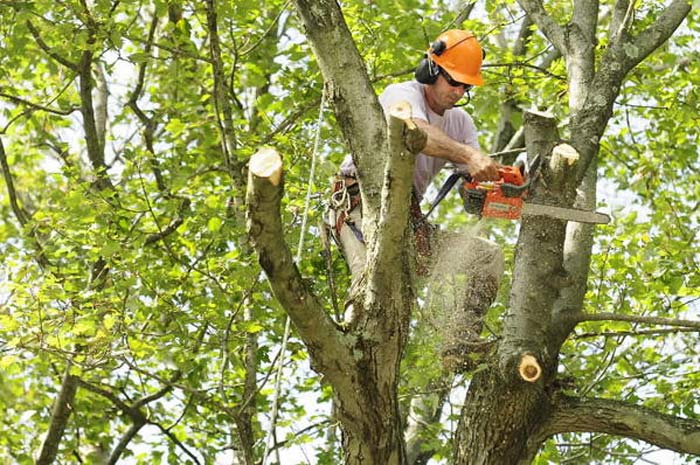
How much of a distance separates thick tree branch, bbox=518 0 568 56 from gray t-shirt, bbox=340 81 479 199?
59cm

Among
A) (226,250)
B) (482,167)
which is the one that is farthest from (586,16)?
(226,250)

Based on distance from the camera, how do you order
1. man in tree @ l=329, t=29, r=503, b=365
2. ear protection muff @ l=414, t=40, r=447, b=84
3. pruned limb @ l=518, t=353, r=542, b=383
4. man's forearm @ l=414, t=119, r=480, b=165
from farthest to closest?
ear protection muff @ l=414, t=40, r=447, b=84, man in tree @ l=329, t=29, r=503, b=365, man's forearm @ l=414, t=119, r=480, b=165, pruned limb @ l=518, t=353, r=542, b=383

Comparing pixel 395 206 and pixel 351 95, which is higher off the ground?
pixel 351 95

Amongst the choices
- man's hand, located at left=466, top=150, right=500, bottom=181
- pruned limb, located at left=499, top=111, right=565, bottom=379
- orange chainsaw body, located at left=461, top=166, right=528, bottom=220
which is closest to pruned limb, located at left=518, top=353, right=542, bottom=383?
pruned limb, located at left=499, top=111, right=565, bottom=379

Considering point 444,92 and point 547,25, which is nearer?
point 444,92

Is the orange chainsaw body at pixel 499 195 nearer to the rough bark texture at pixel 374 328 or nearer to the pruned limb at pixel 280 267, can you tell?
the rough bark texture at pixel 374 328

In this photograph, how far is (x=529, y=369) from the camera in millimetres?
4320

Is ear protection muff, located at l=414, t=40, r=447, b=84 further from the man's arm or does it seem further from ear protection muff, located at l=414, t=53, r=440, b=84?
the man's arm

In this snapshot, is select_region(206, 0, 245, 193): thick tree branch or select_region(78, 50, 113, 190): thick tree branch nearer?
select_region(206, 0, 245, 193): thick tree branch

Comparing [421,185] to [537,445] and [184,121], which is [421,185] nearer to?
[537,445]

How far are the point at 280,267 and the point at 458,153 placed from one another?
1511 millimetres

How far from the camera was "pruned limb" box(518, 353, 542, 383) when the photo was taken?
4.30 metres

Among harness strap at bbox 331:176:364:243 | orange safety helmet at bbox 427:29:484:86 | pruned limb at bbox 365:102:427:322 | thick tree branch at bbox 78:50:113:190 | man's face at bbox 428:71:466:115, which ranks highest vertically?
thick tree branch at bbox 78:50:113:190

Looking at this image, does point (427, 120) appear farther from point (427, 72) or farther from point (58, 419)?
point (58, 419)
